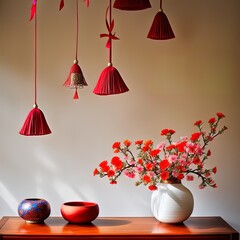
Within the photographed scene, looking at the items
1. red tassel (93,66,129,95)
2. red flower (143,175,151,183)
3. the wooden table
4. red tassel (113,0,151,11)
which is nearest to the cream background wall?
the wooden table

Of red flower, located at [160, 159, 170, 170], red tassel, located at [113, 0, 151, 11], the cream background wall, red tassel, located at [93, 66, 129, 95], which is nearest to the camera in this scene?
red tassel, located at [113, 0, 151, 11]

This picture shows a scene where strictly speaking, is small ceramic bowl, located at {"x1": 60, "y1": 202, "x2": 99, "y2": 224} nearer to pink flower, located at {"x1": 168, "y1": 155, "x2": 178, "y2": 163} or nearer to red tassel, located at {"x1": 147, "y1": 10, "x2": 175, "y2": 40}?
pink flower, located at {"x1": 168, "y1": 155, "x2": 178, "y2": 163}

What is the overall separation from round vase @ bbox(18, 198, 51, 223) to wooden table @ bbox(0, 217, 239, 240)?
0.04 meters

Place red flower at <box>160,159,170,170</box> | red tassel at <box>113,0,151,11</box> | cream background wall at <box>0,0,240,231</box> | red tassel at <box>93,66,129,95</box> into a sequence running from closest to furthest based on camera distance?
red tassel at <box>113,0,151,11</box>
red tassel at <box>93,66,129,95</box>
red flower at <box>160,159,170,170</box>
cream background wall at <box>0,0,240,231</box>

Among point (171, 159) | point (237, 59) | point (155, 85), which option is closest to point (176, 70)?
point (155, 85)

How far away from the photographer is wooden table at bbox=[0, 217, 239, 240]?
8.23ft

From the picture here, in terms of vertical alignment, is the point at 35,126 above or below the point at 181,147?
above

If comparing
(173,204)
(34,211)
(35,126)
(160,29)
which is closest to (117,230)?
(173,204)

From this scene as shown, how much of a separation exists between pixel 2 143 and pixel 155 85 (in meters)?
1.06

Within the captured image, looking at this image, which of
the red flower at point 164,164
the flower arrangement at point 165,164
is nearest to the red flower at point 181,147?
the flower arrangement at point 165,164

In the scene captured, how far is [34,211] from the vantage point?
8.82 feet

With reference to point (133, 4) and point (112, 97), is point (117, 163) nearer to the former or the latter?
point (112, 97)

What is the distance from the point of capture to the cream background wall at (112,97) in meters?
3.07

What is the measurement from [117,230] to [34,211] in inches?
19.2
